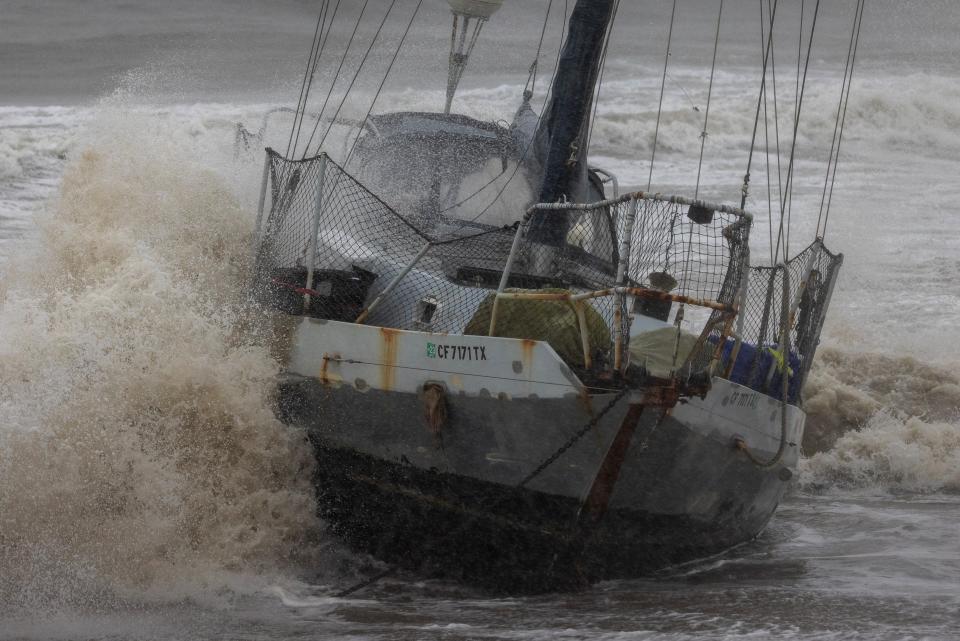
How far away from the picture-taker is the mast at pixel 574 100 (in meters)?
10.0

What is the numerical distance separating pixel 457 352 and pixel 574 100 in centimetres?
265

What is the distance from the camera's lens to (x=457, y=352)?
8516 mm

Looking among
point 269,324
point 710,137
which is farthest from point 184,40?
point 269,324

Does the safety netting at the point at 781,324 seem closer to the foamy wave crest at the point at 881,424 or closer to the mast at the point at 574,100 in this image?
the mast at the point at 574,100

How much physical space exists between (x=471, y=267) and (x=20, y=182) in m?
16.8

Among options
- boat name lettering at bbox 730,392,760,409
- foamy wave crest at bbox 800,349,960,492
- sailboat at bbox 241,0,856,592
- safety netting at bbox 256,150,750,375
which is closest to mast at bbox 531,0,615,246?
sailboat at bbox 241,0,856,592

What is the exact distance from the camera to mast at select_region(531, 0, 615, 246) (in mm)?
10047

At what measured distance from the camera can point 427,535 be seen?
9281 mm

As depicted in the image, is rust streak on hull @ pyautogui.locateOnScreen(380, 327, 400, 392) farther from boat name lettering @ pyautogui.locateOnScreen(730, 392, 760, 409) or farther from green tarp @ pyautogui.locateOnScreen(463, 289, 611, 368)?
boat name lettering @ pyautogui.locateOnScreen(730, 392, 760, 409)

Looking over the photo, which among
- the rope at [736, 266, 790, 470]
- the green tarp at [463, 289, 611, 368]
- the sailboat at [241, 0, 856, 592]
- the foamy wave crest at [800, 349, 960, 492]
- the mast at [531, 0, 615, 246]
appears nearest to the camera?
the sailboat at [241, 0, 856, 592]

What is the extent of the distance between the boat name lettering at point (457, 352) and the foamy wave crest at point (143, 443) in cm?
157

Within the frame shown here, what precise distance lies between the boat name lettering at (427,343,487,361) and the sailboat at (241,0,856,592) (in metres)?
0.02

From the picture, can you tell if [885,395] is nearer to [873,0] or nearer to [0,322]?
[0,322]

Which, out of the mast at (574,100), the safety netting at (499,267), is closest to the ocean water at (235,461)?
the safety netting at (499,267)
